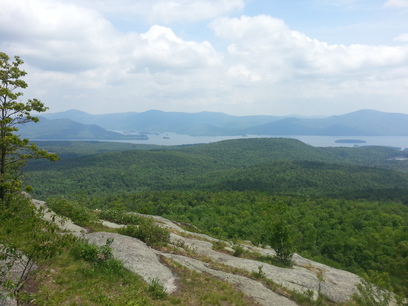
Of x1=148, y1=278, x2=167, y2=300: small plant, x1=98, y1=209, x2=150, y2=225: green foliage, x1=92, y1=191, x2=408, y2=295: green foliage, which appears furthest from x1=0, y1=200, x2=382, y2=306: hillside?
x1=92, y1=191, x2=408, y2=295: green foliage

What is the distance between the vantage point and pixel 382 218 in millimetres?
58781

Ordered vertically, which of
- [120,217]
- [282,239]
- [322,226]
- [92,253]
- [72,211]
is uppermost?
[72,211]

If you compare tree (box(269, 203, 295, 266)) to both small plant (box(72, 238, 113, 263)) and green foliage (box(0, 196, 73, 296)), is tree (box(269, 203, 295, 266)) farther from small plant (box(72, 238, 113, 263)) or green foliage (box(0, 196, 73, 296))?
green foliage (box(0, 196, 73, 296))

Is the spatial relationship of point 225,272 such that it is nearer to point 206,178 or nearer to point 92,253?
point 92,253

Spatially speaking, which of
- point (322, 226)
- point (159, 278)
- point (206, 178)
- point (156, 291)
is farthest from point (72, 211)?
point (206, 178)

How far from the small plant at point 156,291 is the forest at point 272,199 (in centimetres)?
1069

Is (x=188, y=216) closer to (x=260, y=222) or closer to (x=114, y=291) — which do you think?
(x=260, y=222)

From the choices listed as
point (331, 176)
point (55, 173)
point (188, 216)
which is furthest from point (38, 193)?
point (331, 176)

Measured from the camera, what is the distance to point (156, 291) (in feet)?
30.0

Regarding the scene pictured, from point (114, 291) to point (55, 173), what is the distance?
176817 millimetres

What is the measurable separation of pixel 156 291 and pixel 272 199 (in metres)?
73.8

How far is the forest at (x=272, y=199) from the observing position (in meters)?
40.1

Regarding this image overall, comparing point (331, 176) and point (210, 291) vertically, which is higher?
point (210, 291)

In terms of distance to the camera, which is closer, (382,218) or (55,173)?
(382,218)
